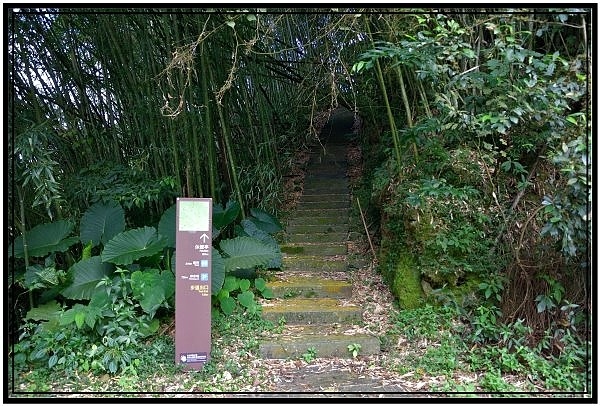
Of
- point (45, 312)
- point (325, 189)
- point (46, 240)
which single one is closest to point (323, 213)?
point (325, 189)

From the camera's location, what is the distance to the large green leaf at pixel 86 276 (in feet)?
12.4

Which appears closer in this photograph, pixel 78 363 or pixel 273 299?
pixel 78 363

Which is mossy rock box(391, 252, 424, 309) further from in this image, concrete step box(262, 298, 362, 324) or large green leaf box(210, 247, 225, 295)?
large green leaf box(210, 247, 225, 295)

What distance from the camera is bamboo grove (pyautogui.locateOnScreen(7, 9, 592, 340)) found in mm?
2934

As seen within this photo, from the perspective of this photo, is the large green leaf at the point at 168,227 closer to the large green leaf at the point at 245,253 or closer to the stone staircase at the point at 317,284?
the large green leaf at the point at 245,253

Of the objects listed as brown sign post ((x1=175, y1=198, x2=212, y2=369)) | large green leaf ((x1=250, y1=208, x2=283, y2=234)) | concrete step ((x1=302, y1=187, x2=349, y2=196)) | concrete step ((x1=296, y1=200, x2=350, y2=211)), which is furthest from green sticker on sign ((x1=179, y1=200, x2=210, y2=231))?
concrete step ((x1=302, y1=187, x2=349, y2=196))

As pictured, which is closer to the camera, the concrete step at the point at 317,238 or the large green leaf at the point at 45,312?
the large green leaf at the point at 45,312

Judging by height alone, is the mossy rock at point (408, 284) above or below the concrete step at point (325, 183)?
below

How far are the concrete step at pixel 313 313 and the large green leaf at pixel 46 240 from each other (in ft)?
6.42

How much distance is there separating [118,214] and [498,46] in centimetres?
359

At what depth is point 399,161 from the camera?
448 cm

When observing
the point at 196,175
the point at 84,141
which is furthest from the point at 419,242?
the point at 84,141

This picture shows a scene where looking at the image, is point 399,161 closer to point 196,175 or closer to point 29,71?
point 196,175

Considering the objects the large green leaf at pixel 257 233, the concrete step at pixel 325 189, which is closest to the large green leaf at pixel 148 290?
the large green leaf at pixel 257 233
